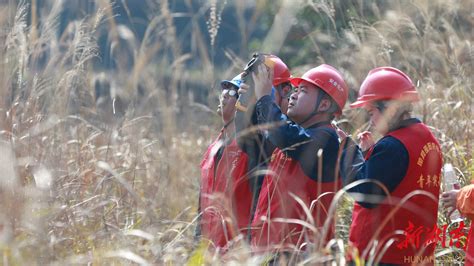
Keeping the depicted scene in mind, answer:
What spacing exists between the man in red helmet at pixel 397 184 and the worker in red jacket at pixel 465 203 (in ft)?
0.29

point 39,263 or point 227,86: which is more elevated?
point 227,86

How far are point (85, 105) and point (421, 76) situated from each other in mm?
2903

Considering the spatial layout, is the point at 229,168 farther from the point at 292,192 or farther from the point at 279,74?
the point at 279,74

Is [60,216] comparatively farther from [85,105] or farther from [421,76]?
[421,76]

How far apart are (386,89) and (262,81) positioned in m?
0.68

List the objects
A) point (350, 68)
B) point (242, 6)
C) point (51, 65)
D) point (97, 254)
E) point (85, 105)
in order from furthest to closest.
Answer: point (350, 68) < point (85, 105) < point (51, 65) < point (242, 6) < point (97, 254)

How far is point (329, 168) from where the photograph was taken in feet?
18.9

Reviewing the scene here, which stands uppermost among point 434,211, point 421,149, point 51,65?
point 51,65

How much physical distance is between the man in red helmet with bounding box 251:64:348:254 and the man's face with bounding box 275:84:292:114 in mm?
532

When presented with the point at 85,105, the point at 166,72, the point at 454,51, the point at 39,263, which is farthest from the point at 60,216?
the point at 454,51

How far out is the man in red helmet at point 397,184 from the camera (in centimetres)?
549

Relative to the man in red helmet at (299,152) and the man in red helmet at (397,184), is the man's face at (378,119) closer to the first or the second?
the man in red helmet at (397,184)

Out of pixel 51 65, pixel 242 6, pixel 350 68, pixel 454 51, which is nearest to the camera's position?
pixel 242 6

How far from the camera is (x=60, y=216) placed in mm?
4969
